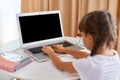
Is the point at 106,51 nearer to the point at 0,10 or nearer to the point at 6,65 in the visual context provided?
the point at 6,65

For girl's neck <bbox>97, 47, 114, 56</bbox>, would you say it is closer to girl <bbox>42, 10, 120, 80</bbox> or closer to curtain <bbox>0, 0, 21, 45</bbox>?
girl <bbox>42, 10, 120, 80</bbox>

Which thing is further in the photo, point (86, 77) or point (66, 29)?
point (66, 29)

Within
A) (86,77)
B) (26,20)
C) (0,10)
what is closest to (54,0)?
(0,10)

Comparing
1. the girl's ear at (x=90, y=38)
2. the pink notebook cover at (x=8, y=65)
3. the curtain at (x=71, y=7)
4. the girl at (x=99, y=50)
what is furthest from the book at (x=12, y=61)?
the curtain at (x=71, y=7)

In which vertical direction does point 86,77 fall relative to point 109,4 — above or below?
below

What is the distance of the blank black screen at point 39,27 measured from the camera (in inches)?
68.8

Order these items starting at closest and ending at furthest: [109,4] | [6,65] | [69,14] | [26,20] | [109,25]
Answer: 1. [109,25]
2. [6,65]
3. [26,20]
4. [109,4]
5. [69,14]

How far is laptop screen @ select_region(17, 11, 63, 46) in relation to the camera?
1.74 metres

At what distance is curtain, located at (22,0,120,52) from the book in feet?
3.11

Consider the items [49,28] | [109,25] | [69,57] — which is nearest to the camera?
[109,25]

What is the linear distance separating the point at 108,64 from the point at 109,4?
3.44 ft

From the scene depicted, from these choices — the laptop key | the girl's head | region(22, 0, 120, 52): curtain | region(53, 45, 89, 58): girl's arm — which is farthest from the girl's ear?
region(22, 0, 120, 52): curtain

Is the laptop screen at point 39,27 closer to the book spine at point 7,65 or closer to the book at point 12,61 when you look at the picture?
the book at point 12,61

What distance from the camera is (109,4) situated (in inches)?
84.3
